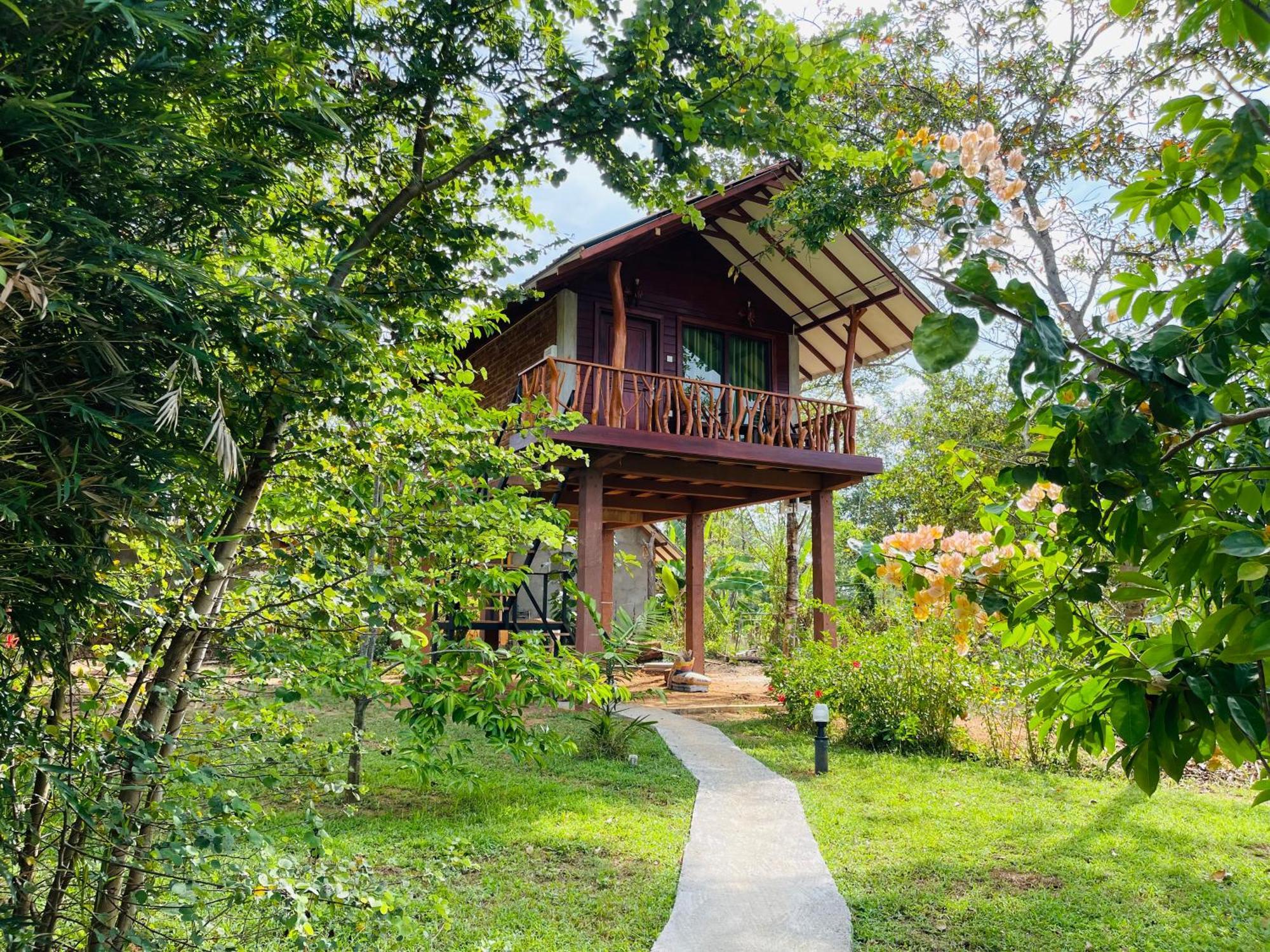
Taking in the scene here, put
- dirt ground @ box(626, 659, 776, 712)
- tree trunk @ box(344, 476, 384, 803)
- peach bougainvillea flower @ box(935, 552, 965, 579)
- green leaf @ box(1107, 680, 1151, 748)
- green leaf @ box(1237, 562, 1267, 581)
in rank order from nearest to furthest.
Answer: green leaf @ box(1237, 562, 1267, 581) < green leaf @ box(1107, 680, 1151, 748) < peach bougainvillea flower @ box(935, 552, 965, 579) < tree trunk @ box(344, 476, 384, 803) < dirt ground @ box(626, 659, 776, 712)

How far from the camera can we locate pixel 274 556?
87.8 inches

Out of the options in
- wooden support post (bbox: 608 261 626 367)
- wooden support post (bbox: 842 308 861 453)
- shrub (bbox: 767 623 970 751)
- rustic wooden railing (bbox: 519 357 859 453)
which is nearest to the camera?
shrub (bbox: 767 623 970 751)

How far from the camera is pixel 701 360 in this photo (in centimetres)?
1269

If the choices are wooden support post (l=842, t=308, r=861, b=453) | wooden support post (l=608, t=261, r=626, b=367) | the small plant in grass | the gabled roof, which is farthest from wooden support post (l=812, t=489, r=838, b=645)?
the small plant in grass

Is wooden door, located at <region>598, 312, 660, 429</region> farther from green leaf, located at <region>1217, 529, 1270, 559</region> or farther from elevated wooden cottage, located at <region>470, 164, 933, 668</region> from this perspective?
green leaf, located at <region>1217, 529, 1270, 559</region>

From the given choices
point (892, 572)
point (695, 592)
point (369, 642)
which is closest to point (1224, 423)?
point (892, 572)

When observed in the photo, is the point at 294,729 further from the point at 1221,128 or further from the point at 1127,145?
the point at 1127,145

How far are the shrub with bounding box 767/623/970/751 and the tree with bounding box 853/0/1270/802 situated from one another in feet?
22.3

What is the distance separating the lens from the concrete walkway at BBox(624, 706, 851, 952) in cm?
361

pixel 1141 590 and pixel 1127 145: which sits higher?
pixel 1127 145

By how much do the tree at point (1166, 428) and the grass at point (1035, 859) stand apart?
2715 mm

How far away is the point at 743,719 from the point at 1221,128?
9814 millimetres

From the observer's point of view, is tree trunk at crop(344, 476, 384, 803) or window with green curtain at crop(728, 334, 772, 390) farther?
window with green curtain at crop(728, 334, 772, 390)

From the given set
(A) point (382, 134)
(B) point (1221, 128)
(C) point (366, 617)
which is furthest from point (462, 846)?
(B) point (1221, 128)
